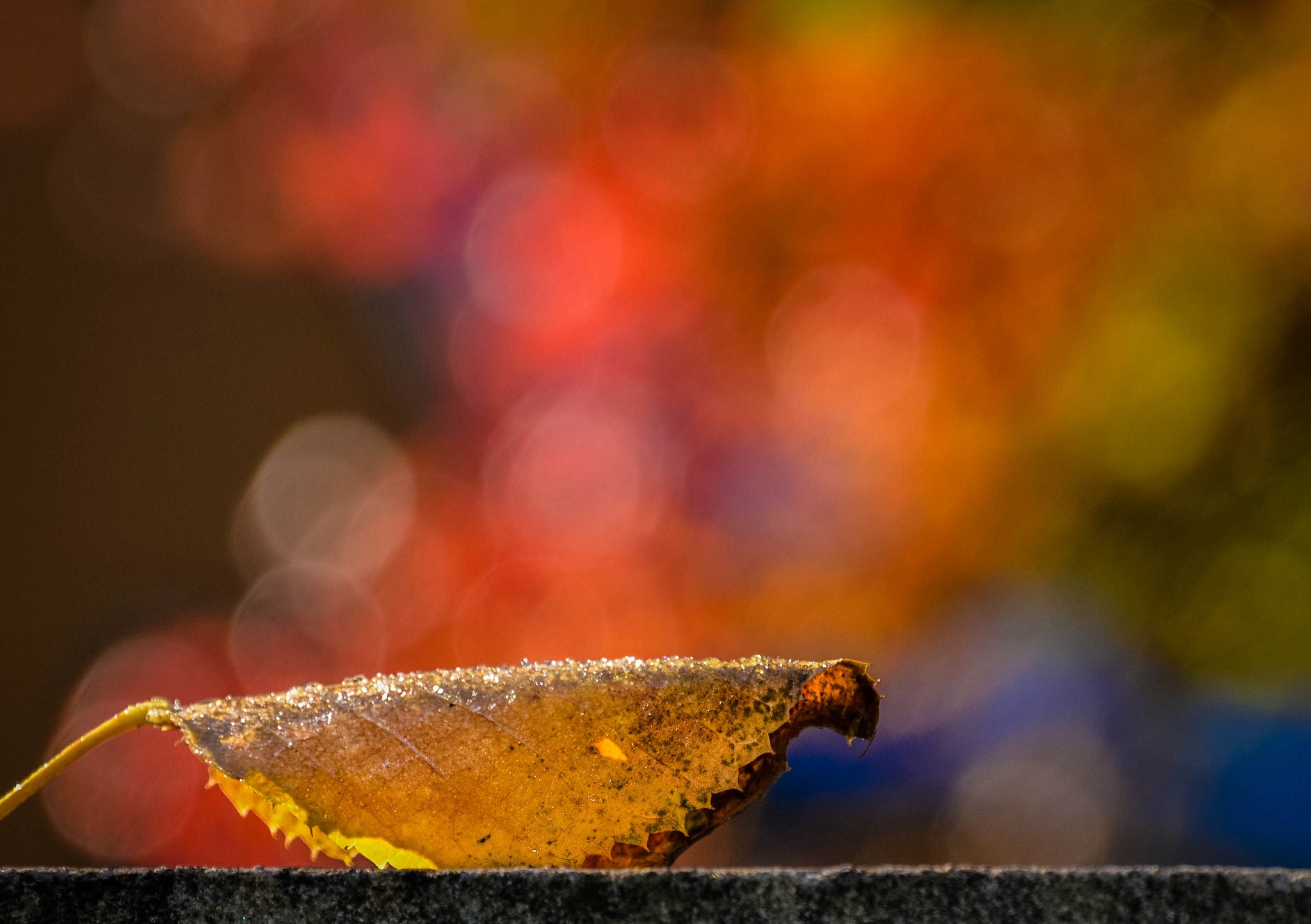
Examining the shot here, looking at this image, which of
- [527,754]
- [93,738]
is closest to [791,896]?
[527,754]

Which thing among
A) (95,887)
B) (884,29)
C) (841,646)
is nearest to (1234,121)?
(884,29)

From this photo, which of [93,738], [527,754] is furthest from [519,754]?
[93,738]

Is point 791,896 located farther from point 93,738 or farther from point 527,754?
point 93,738

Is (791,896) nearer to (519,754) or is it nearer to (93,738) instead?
(519,754)
